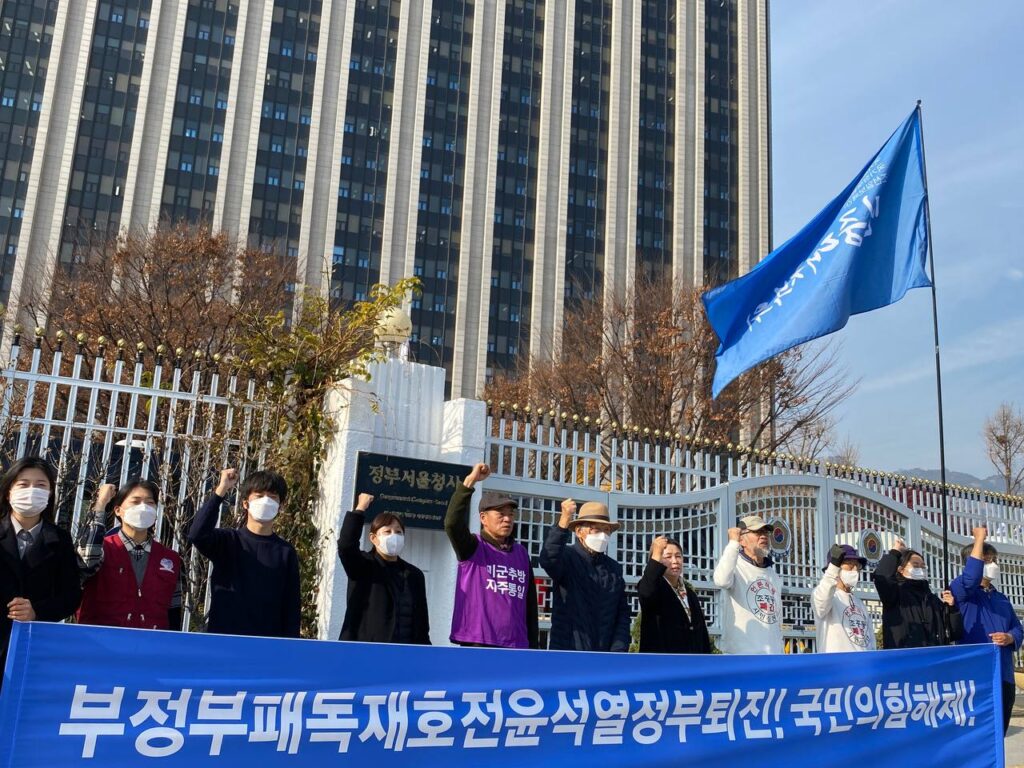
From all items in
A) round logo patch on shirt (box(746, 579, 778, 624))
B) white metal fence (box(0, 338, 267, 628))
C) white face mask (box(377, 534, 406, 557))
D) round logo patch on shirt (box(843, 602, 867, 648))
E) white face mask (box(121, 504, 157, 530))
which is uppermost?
white metal fence (box(0, 338, 267, 628))

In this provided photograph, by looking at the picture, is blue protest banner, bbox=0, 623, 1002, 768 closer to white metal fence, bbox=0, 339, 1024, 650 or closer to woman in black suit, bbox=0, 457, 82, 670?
woman in black suit, bbox=0, 457, 82, 670

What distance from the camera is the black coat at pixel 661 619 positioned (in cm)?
525

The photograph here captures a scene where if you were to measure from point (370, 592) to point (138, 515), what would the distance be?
1240 millimetres

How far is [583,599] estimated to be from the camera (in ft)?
17.3

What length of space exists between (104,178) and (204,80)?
8.19m

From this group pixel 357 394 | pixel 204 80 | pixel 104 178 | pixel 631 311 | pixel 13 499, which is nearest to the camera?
pixel 13 499

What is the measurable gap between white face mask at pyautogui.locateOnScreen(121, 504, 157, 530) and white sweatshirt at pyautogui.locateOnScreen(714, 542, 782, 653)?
10.8 feet

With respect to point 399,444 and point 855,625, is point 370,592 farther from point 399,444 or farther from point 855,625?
point 855,625

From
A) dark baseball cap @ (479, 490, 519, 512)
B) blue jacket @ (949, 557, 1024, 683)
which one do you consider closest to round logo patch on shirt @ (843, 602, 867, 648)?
blue jacket @ (949, 557, 1024, 683)

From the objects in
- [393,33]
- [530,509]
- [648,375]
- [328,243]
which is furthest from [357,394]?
[393,33]

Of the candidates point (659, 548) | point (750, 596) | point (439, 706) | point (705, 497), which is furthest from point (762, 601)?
point (705, 497)

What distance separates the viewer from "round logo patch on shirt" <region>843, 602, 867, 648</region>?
20.5ft

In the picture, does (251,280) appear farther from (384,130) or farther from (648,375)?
(384,130)

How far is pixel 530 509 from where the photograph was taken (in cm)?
888
